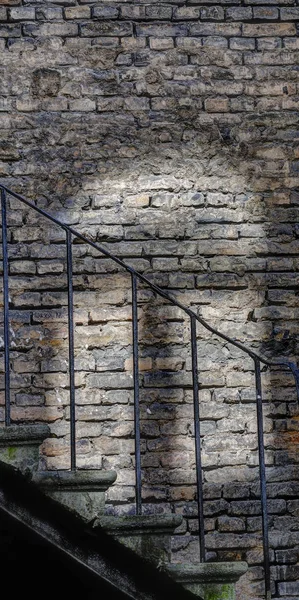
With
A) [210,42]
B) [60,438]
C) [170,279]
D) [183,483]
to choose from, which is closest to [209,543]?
[183,483]

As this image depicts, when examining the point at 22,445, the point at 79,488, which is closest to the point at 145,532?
the point at 79,488

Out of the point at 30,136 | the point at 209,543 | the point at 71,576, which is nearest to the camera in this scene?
the point at 71,576

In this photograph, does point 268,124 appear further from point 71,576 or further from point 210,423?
point 71,576

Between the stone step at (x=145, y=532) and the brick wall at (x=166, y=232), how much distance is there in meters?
1.12

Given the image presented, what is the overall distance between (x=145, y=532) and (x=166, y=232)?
1751 mm

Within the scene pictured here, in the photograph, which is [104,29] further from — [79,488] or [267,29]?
[79,488]

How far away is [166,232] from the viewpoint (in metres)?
4.56

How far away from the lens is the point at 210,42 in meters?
4.73

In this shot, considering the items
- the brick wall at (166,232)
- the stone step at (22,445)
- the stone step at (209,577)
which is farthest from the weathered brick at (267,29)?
the stone step at (209,577)

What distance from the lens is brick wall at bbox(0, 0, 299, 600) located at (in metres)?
4.38

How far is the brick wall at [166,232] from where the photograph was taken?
438cm

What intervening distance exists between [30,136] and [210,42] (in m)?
0.99

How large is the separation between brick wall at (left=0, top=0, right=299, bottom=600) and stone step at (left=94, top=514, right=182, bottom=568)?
1.12 metres

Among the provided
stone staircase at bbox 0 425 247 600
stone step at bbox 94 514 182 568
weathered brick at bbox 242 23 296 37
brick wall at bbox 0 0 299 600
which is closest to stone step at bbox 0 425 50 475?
stone staircase at bbox 0 425 247 600
